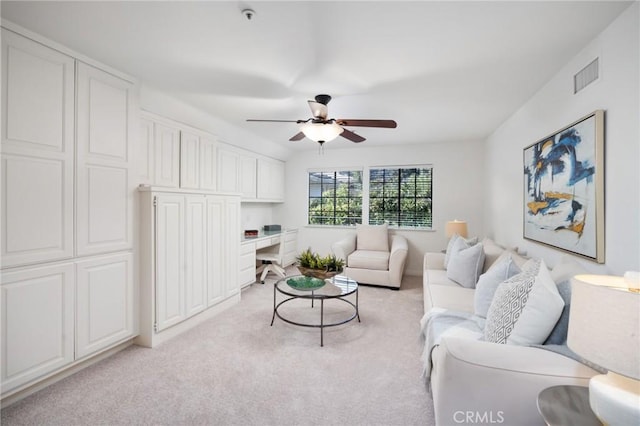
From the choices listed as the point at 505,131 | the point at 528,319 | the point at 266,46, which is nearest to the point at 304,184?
the point at 505,131

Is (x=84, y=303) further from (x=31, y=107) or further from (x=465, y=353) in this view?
(x=465, y=353)

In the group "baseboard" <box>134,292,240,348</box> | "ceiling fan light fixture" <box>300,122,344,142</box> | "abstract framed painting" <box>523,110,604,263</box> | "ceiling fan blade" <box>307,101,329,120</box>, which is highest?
"ceiling fan blade" <box>307,101,329,120</box>

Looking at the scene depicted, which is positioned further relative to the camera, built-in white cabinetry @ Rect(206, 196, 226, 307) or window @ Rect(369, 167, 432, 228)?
window @ Rect(369, 167, 432, 228)

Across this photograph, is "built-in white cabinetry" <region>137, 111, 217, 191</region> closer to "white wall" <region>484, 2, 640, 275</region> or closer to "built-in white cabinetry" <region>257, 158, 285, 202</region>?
"built-in white cabinetry" <region>257, 158, 285, 202</region>

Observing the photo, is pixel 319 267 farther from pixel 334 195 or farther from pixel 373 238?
pixel 334 195

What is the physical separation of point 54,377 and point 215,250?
1.64 m

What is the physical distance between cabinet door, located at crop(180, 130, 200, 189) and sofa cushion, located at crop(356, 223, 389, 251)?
2872mm

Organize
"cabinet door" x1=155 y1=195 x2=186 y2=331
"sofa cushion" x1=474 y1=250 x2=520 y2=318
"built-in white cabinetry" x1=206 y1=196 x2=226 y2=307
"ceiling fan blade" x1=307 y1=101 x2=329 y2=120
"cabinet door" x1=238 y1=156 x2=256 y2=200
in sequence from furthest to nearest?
"cabinet door" x1=238 y1=156 x2=256 y2=200
"built-in white cabinetry" x1=206 y1=196 x2=226 y2=307
"cabinet door" x1=155 y1=195 x2=186 y2=331
"ceiling fan blade" x1=307 y1=101 x2=329 y2=120
"sofa cushion" x1=474 y1=250 x2=520 y2=318

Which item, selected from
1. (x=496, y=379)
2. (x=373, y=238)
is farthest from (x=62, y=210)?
(x=373, y=238)

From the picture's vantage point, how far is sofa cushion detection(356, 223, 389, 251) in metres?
5.10

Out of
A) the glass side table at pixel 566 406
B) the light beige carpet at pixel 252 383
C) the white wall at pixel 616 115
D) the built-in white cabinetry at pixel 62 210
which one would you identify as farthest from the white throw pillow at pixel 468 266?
the built-in white cabinetry at pixel 62 210

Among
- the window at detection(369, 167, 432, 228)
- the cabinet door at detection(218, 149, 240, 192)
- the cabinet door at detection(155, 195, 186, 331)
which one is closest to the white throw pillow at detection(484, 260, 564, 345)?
the cabinet door at detection(155, 195, 186, 331)

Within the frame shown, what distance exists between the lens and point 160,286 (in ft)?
8.82

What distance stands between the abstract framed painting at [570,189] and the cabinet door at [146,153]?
361 cm
